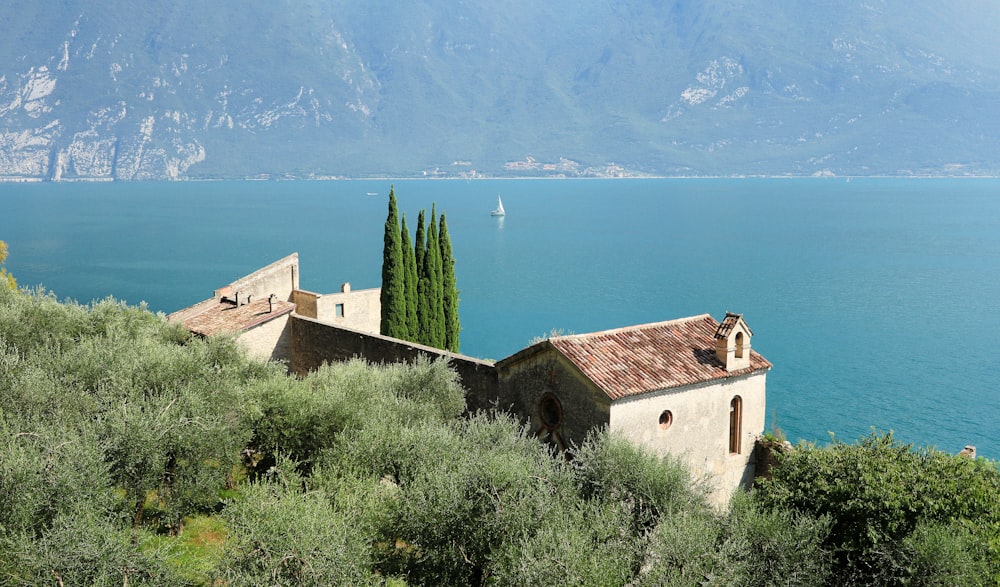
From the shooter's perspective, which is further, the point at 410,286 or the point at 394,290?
the point at 410,286

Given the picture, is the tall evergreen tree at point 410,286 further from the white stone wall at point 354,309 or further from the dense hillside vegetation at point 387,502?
the dense hillside vegetation at point 387,502

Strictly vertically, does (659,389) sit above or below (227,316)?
below

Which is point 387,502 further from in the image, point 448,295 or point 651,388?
point 448,295

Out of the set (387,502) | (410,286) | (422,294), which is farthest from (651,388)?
(422,294)

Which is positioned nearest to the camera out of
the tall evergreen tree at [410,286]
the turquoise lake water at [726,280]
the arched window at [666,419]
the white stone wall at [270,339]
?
the arched window at [666,419]

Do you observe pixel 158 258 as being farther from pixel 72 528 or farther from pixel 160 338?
pixel 72 528

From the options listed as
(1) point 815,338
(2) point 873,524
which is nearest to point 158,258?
(1) point 815,338

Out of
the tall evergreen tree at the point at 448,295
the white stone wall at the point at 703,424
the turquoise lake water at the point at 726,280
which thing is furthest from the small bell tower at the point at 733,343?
the turquoise lake water at the point at 726,280

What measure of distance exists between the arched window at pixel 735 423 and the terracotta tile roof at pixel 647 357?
3.12 feet

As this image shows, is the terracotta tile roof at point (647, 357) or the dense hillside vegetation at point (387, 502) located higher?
the terracotta tile roof at point (647, 357)

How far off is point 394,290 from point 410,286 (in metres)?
1.08

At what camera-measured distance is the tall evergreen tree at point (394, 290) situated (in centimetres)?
3853

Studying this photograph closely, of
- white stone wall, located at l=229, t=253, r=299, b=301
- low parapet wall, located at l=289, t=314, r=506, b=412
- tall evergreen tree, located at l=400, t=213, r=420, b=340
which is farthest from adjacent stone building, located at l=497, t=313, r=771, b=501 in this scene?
white stone wall, located at l=229, t=253, r=299, b=301

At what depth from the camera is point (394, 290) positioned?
3862 centimetres
